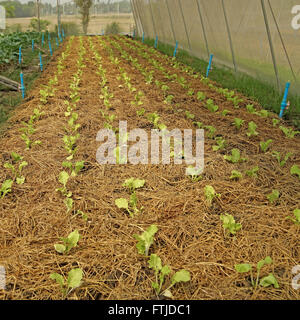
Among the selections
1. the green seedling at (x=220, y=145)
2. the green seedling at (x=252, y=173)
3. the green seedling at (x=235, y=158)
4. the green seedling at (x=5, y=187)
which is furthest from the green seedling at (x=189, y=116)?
the green seedling at (x=5, y=187)

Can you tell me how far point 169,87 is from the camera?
22.9ft

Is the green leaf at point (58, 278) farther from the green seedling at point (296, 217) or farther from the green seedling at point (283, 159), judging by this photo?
the green seedling at point (283, 159)

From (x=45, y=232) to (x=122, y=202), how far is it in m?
0.68

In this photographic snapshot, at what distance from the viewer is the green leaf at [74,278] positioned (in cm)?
195

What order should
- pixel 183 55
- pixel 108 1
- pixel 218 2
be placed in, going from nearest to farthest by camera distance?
pixel 218 2 < pixel 183 55 < pixel 108 1

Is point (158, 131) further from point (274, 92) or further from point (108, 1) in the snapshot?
point (108, 1)

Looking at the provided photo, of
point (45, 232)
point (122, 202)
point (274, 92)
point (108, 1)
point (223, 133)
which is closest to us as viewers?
point (45, 232)

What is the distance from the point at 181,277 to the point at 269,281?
559mm

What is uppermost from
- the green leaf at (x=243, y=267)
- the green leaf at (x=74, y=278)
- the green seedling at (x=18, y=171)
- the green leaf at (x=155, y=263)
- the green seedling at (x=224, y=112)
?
the green leaf at (x=243, y=267)

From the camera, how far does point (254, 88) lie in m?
6.57

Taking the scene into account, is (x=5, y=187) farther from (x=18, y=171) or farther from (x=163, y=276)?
(x=163, y=276)

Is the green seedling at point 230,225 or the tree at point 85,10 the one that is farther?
the tree at point 85,10

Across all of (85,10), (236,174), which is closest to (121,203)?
(236,174)

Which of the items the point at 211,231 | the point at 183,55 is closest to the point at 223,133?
the point at 211,231
